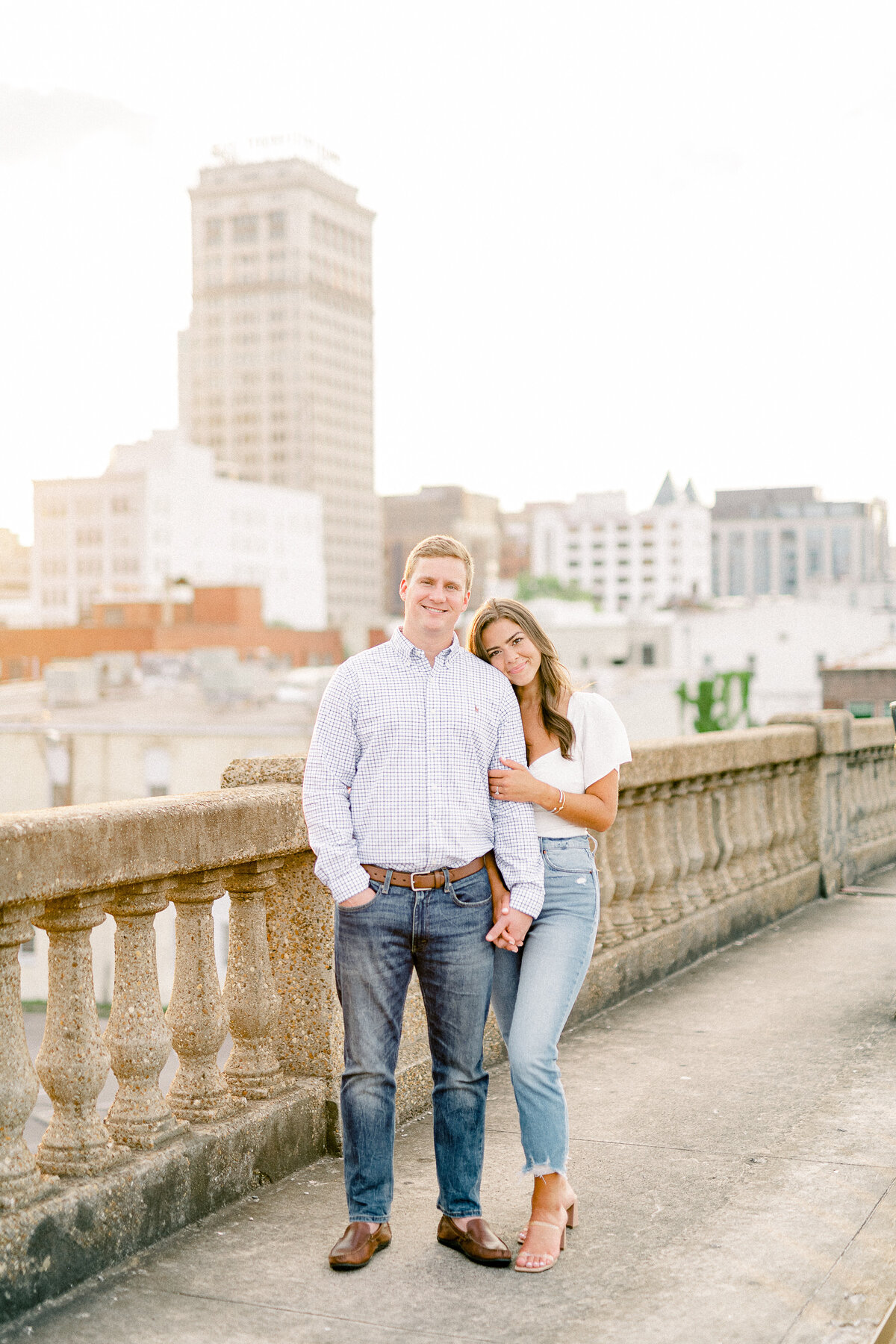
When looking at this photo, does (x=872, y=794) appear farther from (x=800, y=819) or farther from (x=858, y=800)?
(x=800, y=819)

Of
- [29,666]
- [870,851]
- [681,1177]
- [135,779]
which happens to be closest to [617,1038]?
[681,1177]

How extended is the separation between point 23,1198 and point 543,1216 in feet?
4.28

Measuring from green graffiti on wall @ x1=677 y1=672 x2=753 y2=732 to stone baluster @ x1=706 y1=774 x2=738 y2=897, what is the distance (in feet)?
164

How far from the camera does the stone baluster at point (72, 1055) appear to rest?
368 centimetres

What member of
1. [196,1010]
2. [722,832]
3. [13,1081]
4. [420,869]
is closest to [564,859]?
[420,869]

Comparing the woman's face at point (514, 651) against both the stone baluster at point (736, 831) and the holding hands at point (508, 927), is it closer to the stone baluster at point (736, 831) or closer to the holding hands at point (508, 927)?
the holding hands at point (508, 927)

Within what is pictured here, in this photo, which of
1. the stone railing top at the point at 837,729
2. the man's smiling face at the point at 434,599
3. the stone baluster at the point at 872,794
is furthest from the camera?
the stone baluster at the point at 872,794

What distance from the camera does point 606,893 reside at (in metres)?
6.98

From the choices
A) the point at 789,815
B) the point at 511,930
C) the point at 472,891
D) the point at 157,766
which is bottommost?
the point at 157,766

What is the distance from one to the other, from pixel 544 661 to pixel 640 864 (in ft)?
11.1

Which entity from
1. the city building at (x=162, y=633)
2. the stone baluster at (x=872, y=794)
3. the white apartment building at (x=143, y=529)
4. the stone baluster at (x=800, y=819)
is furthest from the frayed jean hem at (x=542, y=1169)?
the white apartment building at (x=143, y=529)

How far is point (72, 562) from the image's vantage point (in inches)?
6294

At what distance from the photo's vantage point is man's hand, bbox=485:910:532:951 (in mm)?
3871

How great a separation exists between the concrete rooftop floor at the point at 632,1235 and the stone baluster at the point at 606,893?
2.49ft
